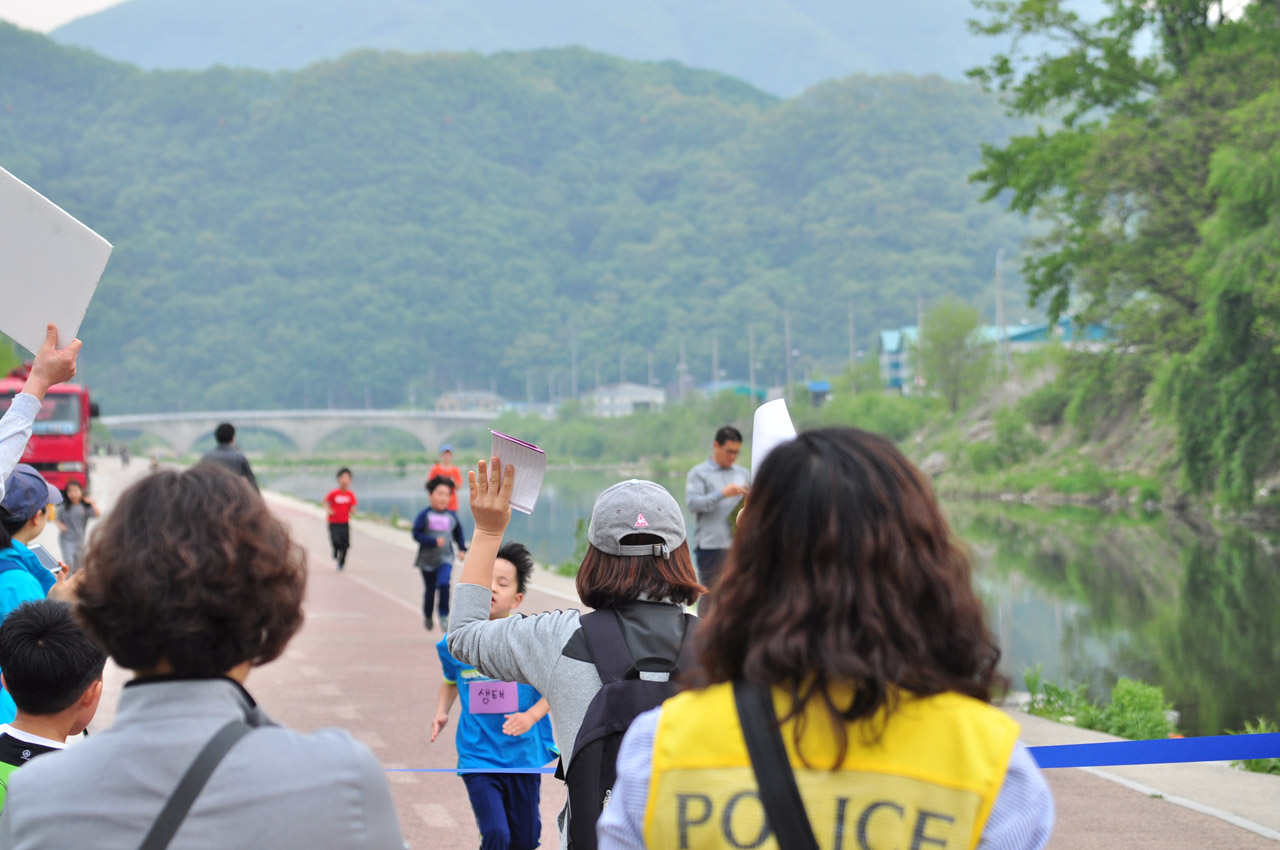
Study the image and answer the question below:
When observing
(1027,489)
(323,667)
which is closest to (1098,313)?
(1027,489)

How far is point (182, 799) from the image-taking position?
1582 millimetres

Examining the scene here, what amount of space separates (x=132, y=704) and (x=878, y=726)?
986 mm

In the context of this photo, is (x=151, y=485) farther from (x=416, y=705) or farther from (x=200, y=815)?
(x=416, y=705)

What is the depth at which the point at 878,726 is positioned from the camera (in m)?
1.57

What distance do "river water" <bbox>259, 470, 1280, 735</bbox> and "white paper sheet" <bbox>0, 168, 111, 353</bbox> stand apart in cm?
567

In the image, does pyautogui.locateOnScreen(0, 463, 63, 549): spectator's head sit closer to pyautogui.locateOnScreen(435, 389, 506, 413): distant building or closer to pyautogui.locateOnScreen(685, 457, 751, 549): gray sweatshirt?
pyautogui.locateOnScreen(685, 457, 751, 549): gray sweatshirt

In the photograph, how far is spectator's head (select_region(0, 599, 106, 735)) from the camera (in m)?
2.74

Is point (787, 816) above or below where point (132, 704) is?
below

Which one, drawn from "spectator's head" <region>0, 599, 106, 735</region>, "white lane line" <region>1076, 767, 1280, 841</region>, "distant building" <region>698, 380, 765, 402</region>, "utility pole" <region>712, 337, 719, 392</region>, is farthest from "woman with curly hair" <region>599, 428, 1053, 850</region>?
"utility pole" <region>712, 337, 719, 392</region>

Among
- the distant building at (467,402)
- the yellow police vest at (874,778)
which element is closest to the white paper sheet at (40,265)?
the yellow police vest at (874,778)

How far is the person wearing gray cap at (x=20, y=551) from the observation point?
3.71 meters

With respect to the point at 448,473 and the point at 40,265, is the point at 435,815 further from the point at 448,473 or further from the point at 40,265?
the point at 448,473

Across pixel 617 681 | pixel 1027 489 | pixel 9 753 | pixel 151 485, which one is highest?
pixel 151 485

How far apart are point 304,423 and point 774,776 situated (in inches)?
4781
